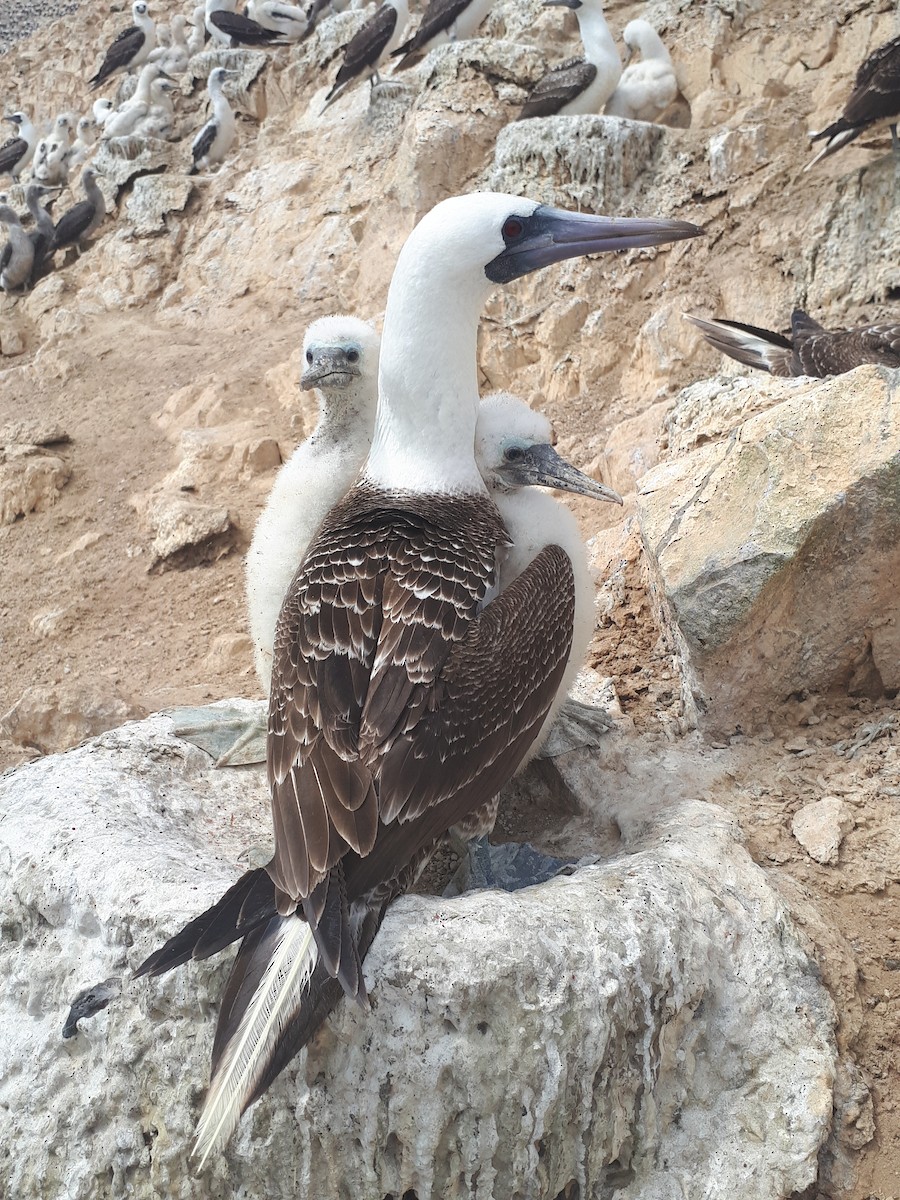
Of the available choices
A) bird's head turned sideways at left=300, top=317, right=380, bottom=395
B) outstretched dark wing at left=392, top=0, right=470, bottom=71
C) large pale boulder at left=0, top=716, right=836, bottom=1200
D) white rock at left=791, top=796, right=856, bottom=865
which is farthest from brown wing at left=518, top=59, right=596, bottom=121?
large pale boulder at left=0, top=716, right=836, bottom=1200

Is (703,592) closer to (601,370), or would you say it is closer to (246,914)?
(246,914)

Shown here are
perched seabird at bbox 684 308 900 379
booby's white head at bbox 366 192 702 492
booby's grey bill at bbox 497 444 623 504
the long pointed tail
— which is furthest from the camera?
the long pointed tail

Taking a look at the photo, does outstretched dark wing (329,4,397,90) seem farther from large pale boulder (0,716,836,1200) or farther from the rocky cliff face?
large pale boulder (0,716,836,1200)

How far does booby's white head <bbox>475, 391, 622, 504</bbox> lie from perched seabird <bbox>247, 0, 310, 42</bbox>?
15356 millimetres

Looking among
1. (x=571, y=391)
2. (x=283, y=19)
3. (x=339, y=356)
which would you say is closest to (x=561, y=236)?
(x=339, y=356)

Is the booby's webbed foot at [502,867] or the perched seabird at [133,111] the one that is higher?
the booby's webbed foot at [502,867]

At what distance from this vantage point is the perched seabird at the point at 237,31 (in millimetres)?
16078

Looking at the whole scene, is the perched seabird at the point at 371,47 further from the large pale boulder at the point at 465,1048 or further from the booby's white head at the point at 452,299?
the large pale boulder at the point at 465,1048

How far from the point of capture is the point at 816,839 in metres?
2.59

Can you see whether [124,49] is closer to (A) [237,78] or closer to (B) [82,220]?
(A) [237,78]

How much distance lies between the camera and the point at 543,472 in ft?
10.4

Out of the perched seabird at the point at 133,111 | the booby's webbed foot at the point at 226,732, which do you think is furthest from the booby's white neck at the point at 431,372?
the perched seabird at the point at 133,111

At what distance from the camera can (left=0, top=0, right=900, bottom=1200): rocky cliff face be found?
2809 millimetres

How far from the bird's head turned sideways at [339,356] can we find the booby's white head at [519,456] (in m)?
0.60
